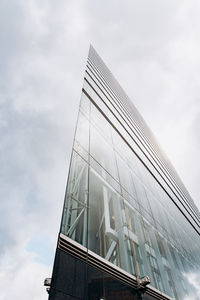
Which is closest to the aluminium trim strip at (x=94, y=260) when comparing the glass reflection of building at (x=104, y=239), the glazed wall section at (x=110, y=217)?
the glass reflection of building at (x=104, y=239)

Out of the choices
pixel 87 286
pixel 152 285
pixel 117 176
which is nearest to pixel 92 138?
pixel 117 176

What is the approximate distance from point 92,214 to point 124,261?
67.8 inches

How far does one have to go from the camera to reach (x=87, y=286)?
10.9 feet

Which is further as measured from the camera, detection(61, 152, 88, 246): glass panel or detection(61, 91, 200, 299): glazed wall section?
detection(61, 91, 200, 299): glazed wall section

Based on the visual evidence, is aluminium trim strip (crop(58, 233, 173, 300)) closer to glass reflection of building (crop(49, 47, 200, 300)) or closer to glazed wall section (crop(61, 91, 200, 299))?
glass reflection of building (crop(49, 47, 200, 300))

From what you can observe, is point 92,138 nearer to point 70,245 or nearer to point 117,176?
point 117,176

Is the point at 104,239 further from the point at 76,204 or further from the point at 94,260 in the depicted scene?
the point at 76,204

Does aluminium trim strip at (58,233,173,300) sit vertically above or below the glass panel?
below

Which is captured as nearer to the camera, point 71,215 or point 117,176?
point 71,215

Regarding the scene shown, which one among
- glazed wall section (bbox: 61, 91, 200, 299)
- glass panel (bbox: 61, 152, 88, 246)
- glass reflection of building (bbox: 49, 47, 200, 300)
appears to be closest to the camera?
glass reflection of building (bbox: 49, 47, 200, 300)

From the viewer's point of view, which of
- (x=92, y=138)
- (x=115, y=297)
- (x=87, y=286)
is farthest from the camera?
(x=92, y=138)

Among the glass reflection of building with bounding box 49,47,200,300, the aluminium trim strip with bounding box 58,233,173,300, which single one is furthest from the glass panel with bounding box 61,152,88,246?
the aluminium trim strip with bounding box 58,233,173,300

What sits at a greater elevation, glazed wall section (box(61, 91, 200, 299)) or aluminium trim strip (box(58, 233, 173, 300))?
glazed wall section (box(61, 91, 200, 299))

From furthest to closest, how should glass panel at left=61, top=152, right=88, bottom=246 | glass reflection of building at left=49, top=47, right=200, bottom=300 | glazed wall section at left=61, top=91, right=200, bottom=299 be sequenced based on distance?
glazed wall section at left=61, top=91, right=200, bottom=299, glass panel at left=61, top=152, right=88, bottom=246, glass reflection of building at left=49, top=47, right=200, bottom=300
